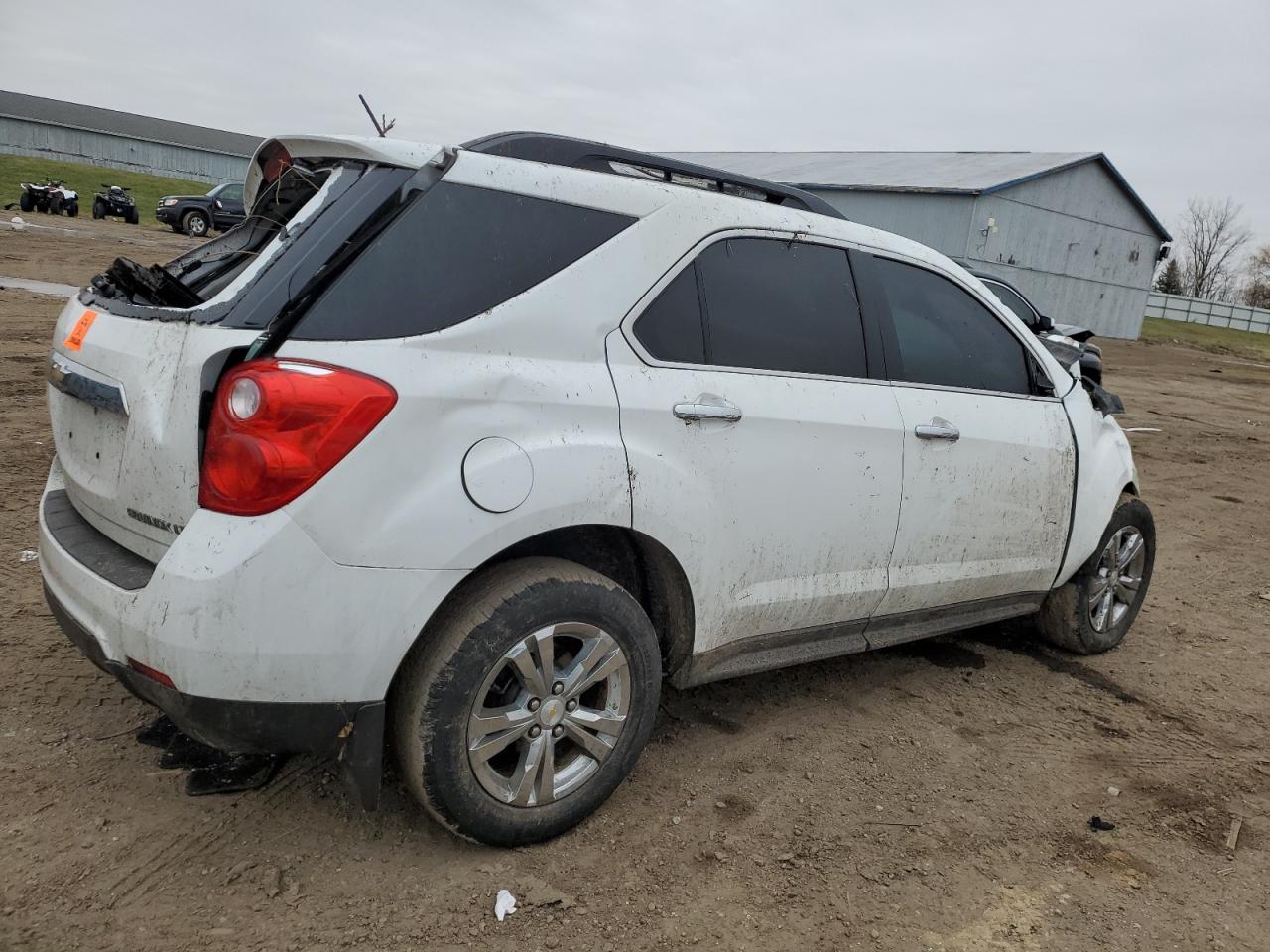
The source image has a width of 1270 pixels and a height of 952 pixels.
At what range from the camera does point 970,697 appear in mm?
4109

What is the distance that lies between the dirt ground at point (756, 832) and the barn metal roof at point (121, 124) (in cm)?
6578

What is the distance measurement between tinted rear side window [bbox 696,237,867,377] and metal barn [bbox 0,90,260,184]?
6183cm

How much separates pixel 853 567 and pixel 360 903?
1847 mm

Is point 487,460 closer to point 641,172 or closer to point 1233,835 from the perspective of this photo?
point 641,172

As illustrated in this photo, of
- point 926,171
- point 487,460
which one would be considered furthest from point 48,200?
point 487,460

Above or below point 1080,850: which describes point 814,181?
above

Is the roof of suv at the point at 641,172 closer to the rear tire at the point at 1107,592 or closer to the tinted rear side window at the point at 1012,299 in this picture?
the rear tire at the point at 1107,592

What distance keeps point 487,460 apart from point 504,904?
1.13 metres

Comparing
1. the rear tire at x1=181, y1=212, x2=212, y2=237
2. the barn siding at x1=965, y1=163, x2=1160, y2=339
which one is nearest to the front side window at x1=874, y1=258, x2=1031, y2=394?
the barn siding at x1=965, y1=163, x2=1160, y2=339

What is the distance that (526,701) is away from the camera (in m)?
2.60

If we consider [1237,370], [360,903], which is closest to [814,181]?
[1237,370]

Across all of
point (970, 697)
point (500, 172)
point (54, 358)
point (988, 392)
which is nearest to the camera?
point (500, 172)

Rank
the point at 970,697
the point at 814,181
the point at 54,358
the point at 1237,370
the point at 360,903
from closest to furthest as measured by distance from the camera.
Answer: the point at 360,903, the point at 54,358, the point at 970,697, the point at 1237,370, the point at 814,181

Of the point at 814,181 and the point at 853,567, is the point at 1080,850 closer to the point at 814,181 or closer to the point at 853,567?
the point at 853,567
